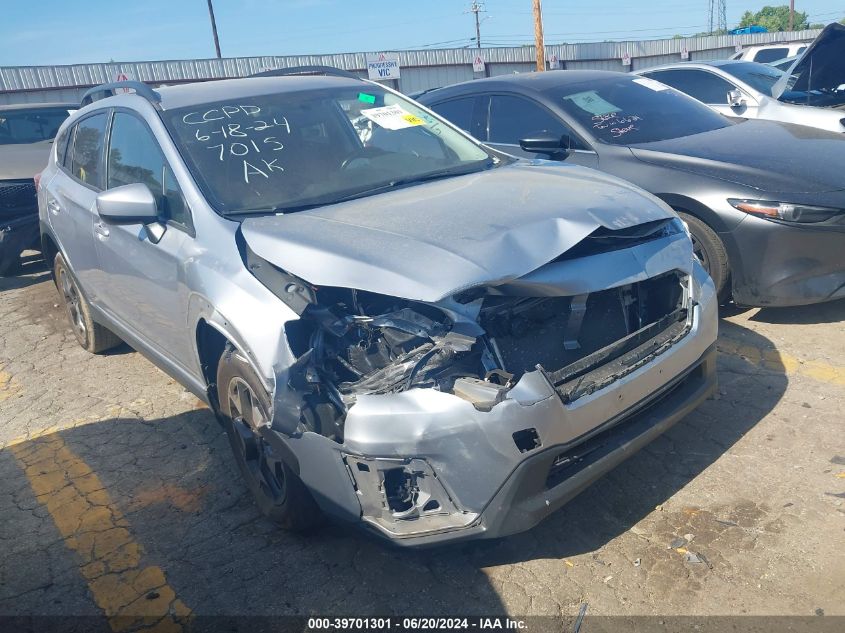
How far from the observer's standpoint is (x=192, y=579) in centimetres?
285

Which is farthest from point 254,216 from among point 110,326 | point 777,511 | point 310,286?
point 777,511

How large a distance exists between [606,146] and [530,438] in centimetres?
323

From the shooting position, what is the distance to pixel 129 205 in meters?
3.23

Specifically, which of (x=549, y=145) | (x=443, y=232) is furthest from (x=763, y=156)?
(x=443, y=232)

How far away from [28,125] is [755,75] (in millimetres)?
9217

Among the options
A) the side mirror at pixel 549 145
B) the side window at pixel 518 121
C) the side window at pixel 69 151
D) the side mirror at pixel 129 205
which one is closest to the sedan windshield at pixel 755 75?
the side window at pixel 518 121

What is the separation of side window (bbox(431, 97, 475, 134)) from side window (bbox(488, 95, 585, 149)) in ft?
0.68

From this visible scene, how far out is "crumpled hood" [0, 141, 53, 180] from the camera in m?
8.19

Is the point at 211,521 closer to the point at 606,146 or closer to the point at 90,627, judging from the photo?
the point at 90,627

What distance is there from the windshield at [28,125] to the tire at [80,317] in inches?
185

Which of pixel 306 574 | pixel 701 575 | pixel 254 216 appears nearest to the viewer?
pixel 701 575

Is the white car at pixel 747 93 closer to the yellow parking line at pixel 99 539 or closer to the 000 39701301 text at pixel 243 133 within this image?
the 000 39701301 text at pixel 243 133

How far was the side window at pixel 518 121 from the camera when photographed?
17.3 feet

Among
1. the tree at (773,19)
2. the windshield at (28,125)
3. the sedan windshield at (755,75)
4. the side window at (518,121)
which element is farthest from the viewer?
the tree at (773,19)
